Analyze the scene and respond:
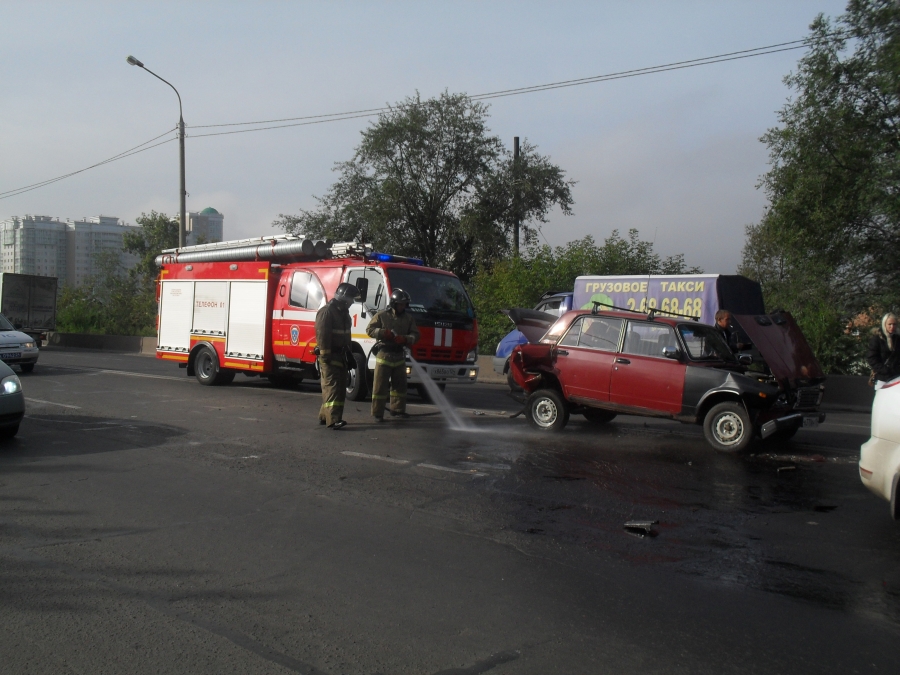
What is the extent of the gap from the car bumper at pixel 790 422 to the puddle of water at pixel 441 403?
149 inches

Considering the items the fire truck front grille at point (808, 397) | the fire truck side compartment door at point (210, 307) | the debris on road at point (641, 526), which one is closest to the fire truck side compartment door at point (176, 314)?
the fire truck side compartment door at point (210, 307)

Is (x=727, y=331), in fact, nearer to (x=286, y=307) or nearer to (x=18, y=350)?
(x=286, y=307)

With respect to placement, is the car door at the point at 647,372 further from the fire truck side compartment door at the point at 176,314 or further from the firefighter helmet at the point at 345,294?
the fire truck side compartment door at the point at 176,314

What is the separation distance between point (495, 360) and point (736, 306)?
597cm

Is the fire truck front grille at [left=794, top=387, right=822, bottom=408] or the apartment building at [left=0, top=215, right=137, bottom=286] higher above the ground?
the apartment building at [left=0, top=215, right=137, bottom=286]

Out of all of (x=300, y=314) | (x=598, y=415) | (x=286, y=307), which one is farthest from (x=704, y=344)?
(x=286, y=307)

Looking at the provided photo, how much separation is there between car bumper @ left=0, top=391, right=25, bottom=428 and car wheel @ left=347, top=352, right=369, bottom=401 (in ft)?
16.9

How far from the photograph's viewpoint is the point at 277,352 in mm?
14320

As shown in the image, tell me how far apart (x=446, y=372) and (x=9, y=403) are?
6.35m

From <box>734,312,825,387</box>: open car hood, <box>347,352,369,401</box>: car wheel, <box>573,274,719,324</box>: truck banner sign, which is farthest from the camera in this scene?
<box>573,274,719,324</box>: truck banner sign

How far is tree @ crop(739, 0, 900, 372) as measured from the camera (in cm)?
1534

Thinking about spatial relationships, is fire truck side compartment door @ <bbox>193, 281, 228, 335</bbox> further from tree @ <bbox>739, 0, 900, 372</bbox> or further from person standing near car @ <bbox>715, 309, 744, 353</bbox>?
tree @ <bbox>739, 0, 900, 372</bbox>

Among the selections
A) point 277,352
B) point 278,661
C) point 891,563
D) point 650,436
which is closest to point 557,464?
point 650,436

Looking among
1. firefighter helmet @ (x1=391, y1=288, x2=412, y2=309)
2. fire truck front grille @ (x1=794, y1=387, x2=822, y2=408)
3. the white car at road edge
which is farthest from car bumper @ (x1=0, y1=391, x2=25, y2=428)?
fire truck front grille @ (x1=794, y1=387, x2=822, y2=408)
